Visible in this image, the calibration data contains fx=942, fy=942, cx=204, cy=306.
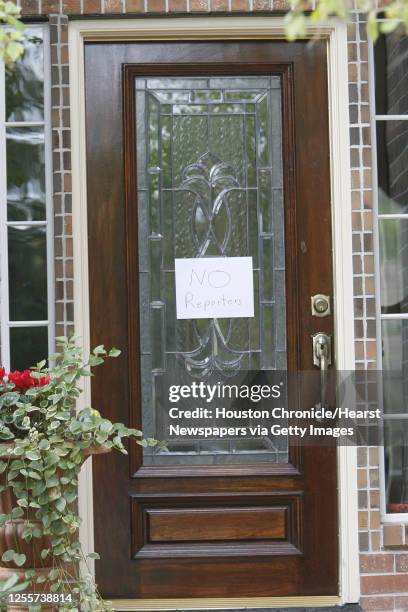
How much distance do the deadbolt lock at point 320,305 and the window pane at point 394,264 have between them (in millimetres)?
218

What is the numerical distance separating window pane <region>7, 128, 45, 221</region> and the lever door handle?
1165 millimetres

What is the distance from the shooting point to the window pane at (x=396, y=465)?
12.1ft

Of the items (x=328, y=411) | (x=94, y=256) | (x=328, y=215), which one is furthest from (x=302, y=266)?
(x=94, y=256)

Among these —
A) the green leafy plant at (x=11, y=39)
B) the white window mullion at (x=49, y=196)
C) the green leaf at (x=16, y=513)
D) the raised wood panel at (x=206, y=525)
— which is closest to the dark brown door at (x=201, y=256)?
the raised wood panel at (x=206, y=525)

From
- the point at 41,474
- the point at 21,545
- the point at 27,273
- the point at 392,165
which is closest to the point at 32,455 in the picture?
the point at 41,474

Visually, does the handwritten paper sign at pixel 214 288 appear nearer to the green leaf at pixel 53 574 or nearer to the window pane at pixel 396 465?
the window pane at pixel 396 465

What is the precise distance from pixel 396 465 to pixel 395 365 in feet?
1.28

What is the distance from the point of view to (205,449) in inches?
145

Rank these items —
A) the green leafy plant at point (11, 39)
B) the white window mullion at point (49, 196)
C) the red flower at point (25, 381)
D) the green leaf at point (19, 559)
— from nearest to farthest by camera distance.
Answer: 1. the green leafy plant at point (11, 39)
2. the green leaf at point (19, 559)
3. the red flower at point (25, 381)
4. the white window mullion at point (49, 196)

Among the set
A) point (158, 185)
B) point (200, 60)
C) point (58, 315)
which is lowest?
point (58, 315)

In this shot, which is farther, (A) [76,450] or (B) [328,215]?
(B) [328,215]

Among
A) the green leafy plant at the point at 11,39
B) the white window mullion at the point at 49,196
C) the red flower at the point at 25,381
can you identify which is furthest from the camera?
the white window mullion at the point at 49,196

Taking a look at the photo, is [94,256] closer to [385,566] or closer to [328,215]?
[328,215]

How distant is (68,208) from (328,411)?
1281mm
